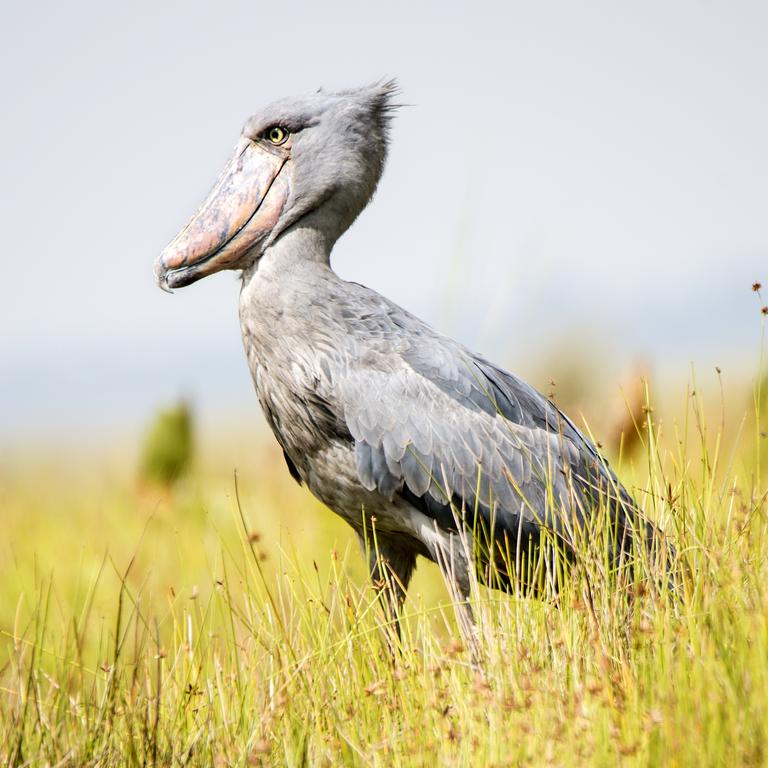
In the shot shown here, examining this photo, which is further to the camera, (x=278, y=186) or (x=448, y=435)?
(x=278, y=186)

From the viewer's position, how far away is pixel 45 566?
7.71m

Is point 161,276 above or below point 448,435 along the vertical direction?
above

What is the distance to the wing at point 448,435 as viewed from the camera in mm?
3545

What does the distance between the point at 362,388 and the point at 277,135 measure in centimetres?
103

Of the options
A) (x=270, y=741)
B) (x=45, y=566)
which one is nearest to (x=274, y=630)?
(x=270, y=741)

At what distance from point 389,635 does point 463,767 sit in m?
0.72

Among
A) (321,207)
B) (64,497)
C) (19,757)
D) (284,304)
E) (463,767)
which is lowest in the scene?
(64,497)

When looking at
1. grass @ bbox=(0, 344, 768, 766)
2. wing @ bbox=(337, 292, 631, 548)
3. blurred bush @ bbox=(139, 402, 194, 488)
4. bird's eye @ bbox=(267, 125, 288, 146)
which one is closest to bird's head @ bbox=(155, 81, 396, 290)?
bird's eye @ bbox=(267, 125, 288, 146)

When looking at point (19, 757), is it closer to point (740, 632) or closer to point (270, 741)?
point (270, 741)

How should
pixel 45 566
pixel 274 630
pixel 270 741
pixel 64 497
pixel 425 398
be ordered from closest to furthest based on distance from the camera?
pixel 270 741 < pixel 274 630 < pixel 425 398 < pixel 45 566 < pixel 64 497

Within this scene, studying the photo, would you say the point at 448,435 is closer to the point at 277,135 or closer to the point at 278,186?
the point at 278,186

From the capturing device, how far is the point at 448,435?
12.0 ft

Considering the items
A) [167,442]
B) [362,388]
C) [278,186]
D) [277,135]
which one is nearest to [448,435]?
[362,388]

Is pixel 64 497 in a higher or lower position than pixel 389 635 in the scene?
lower
